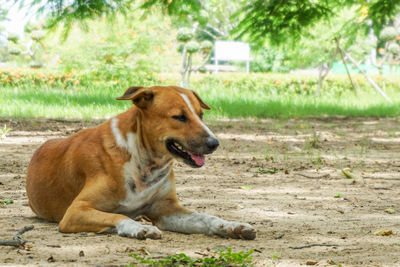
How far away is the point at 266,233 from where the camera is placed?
382cm

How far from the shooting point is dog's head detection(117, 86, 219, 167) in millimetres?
3781

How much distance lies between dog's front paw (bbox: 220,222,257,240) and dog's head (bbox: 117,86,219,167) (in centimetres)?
47

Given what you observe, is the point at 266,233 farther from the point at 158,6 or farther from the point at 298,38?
the point at 298,38

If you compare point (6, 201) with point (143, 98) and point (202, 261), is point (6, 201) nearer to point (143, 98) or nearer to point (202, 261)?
point (143, 98)

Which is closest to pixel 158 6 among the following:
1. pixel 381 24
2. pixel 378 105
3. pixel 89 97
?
pixel 89 97

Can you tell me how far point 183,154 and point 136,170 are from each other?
34 centimetres

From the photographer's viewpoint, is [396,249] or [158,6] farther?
[158,6]

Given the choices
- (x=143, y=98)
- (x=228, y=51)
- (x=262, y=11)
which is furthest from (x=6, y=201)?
(x=228, y=51)

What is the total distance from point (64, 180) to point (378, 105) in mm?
12741

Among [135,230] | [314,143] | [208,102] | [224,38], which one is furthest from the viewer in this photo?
[224,38]

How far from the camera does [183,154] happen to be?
12.7 feet

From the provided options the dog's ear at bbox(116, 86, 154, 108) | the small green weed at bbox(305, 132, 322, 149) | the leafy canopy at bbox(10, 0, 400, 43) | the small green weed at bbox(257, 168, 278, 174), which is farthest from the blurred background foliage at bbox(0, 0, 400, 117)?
the dog's ear at bbox(116, 86, 154, 108)

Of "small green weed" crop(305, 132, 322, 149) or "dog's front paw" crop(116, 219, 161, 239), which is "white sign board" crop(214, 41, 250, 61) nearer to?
"small green weed" crop(305, 132, 322, 149)

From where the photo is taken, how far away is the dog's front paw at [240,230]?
11.8 ft
